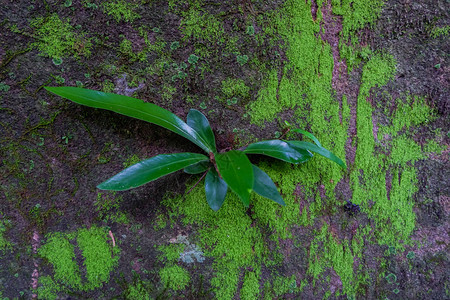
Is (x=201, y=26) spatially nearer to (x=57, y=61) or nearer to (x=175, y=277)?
(x=57, y=61)

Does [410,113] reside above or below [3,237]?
above

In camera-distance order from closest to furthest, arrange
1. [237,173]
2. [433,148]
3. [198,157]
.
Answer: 1. [237,173]
2. [198,157]
3. [433,148]

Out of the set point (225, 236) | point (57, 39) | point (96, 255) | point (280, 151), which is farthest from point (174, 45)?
point (96, 255)

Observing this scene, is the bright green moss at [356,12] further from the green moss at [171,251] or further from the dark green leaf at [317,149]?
the green moss at [171,251]

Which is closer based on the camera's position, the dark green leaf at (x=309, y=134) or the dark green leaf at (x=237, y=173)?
the dark green leaf at (x=237, y=173)

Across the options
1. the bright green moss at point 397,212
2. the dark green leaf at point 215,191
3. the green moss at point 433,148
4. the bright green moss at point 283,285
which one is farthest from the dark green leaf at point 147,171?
the green moss at point 433,148

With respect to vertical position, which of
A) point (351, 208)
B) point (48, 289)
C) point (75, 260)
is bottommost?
point (48, 289)

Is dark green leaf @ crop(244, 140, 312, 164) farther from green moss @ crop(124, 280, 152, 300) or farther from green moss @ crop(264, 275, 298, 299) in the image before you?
green moss @ crop(124, 280, 152, 300)

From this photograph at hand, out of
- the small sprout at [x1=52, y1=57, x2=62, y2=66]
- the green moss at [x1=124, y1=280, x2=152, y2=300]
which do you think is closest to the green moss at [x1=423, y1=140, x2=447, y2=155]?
the green moss at [x1=124, y1=280, x2=152, y2=300]
